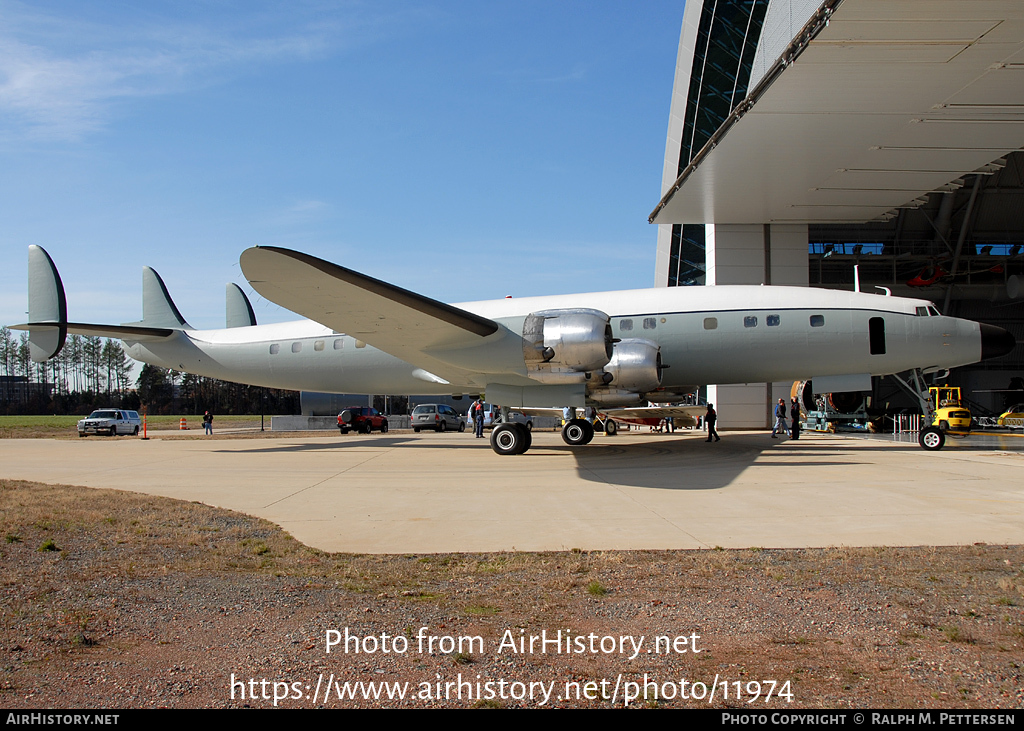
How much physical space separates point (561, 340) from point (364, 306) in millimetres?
4190

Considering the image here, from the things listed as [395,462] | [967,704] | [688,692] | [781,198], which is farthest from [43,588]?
[781,198]

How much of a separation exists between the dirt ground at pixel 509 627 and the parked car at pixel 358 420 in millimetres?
30221

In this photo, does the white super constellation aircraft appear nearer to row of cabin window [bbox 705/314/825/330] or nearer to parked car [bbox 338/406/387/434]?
row of cabin window [bbox 705/314/825/330]

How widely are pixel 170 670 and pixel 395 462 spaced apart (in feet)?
39.1

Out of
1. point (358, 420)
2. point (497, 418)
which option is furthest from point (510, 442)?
point (358, 420)

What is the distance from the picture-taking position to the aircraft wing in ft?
37.4

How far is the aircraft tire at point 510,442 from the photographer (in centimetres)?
1603

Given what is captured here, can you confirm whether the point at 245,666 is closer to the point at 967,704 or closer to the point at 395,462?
the point at 967,704

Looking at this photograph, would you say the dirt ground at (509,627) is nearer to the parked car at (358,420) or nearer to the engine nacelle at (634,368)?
the engine nacelle at (634,368)

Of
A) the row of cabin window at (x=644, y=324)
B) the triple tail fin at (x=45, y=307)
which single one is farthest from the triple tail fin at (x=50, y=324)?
the row of cabin window at (x=644, y=324)

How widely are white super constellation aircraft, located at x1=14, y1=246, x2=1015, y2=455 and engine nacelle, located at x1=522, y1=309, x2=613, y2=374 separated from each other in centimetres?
3

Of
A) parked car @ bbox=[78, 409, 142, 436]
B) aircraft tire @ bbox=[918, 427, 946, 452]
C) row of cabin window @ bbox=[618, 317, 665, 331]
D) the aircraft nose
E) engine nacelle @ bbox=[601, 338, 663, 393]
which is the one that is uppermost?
row of cabin window @ bbox=[618, 317, 665, 331]

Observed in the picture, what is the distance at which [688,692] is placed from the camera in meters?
3.19

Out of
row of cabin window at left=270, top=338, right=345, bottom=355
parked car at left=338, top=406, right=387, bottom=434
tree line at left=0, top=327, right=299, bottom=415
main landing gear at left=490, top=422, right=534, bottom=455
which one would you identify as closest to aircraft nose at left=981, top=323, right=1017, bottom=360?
main landing gear at left=490, top=422, right=534, bottom=455
